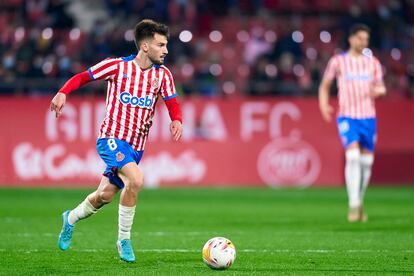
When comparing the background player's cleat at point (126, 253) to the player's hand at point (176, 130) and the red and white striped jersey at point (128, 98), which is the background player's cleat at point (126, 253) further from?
the player's hand at point (176, 130)

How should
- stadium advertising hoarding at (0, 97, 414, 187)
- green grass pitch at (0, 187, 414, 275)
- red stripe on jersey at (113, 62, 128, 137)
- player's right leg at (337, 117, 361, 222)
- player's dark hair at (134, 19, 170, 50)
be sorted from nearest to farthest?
green grass pitch at (0, 187, 414, 275) < red stripe on jersey at (113, 62, 128, 137) < player's dark hair at (134, 19, 170, 50) < player's right leg at (337, 117, 361, 222) < stadium advertising hoarding at (0, 97, 414, 187)

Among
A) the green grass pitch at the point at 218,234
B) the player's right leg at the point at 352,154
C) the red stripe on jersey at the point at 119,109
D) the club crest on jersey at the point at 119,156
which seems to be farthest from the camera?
the player's right leg at the point at 352,154

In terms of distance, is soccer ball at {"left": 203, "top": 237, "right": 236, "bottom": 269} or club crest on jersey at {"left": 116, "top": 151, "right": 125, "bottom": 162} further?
club crest on jersey at {"left": 116, "top": 151, "right": 125, "bottom": 162}

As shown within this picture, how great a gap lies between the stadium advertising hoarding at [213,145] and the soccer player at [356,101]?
706cm

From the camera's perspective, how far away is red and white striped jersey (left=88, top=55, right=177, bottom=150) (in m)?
8.53

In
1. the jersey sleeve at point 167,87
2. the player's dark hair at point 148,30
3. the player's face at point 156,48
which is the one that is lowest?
the jersey sleeve at point 167,87

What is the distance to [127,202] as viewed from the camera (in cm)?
838

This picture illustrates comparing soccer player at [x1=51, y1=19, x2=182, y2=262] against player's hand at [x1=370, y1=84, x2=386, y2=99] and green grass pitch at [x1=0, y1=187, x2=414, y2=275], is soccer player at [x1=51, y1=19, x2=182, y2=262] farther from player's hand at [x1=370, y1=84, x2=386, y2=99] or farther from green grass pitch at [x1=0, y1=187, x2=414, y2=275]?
player's hand at [x1=370, y1=84, x2=386, y2=99]

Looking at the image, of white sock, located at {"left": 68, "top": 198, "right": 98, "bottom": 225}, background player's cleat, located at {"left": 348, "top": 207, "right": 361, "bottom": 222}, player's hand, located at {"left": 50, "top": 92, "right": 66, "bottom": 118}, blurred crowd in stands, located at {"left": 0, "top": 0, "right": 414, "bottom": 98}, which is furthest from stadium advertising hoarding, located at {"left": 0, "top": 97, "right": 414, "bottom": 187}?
player's hand, located at {"left": 50, "top": 92, "right": 66, "bottom": 118}

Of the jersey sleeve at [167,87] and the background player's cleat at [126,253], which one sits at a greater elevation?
the jersey sleeve at [167,87]

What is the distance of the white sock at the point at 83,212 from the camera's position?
869 cm

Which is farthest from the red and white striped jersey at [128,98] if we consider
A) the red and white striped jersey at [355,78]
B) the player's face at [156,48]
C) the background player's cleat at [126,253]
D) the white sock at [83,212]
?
the red and white striped jersey at [355,78]

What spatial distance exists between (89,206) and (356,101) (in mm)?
5647

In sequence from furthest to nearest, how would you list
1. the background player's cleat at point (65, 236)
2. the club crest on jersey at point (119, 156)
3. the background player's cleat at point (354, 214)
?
the background player's cleat at point (354, 214) → the background player's cleat at point (65, 236) → the club crest on jersey at point (119, 156)
